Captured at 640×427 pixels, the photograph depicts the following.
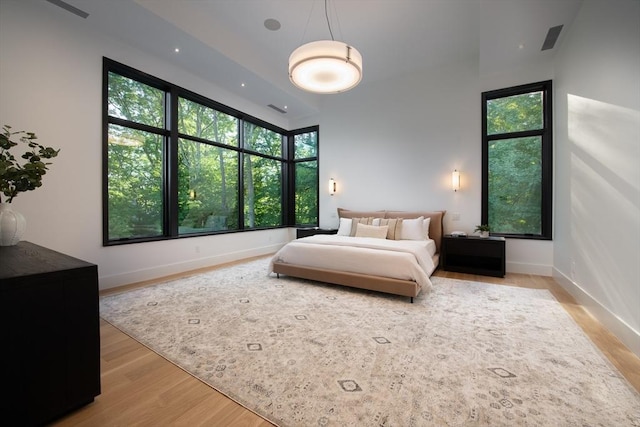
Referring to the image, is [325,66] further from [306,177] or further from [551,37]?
[306,177]

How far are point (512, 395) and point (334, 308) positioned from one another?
5.41ft

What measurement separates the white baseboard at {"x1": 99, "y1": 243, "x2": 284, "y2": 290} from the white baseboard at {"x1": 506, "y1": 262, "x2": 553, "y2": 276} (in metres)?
4.70

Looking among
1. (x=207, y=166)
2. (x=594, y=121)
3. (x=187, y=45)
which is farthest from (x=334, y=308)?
(x=187, y=45)

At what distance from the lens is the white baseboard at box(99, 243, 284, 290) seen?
356cm

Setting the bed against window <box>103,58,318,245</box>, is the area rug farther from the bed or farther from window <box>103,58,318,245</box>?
window <box>103,58,318,245</box>

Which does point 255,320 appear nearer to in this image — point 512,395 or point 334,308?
point 334,308

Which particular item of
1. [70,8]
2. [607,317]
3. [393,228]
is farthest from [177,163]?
[607,317]

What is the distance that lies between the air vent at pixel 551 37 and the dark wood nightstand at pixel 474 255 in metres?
2.82

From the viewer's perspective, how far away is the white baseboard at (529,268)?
416cm

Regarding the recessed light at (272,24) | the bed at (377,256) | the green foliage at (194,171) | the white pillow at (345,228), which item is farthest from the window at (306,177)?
the recessed light at (272,24)

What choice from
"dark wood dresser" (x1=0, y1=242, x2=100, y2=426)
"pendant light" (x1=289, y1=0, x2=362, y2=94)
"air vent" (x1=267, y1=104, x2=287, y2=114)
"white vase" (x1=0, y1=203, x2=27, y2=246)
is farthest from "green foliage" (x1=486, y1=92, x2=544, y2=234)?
"white vase" (x1=0, y1=203, x2=27, y2=246)

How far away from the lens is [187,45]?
3.75 metres

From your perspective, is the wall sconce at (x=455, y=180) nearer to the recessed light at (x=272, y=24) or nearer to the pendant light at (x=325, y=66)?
the pendant light at (x=325, y=66)

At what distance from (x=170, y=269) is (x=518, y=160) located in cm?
597
